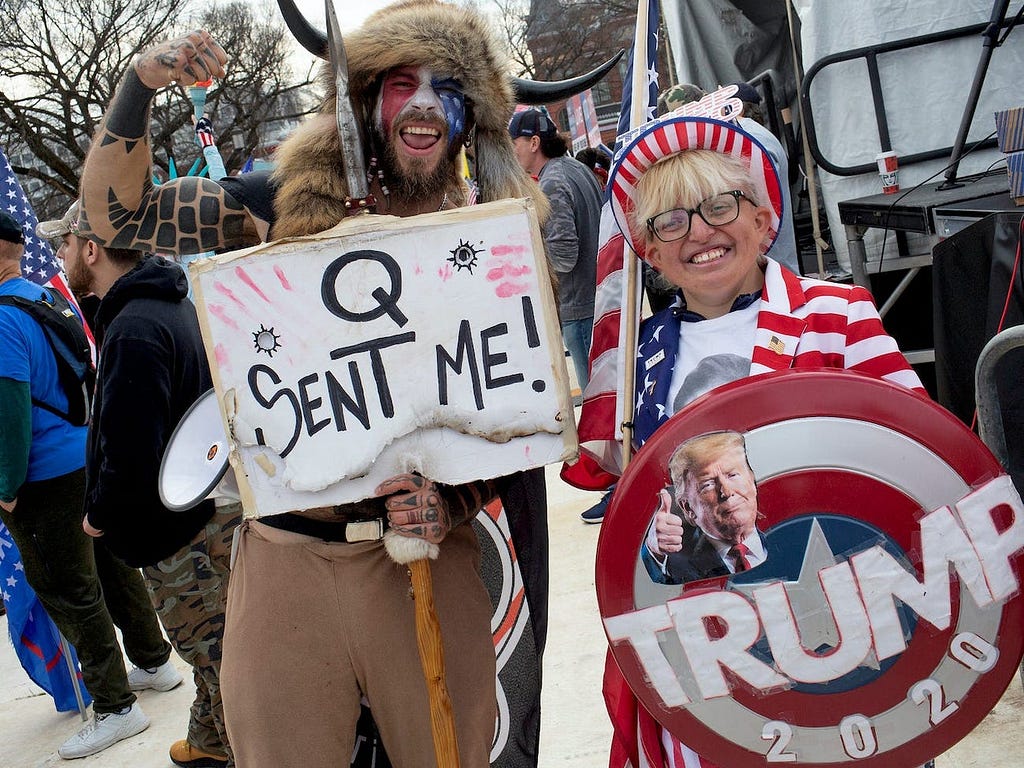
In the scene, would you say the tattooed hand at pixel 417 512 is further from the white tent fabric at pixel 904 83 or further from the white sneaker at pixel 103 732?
the white tent fabric at pixel 904 83

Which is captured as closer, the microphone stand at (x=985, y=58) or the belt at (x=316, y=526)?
the belt at (x=316, y=526)

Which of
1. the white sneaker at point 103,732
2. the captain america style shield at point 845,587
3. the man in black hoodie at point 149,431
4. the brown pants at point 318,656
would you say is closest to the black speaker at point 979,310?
the captain america style shield at point 845,587

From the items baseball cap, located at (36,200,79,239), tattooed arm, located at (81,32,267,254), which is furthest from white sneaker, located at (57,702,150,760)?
tattooed arm, located at (81,32,267,254)

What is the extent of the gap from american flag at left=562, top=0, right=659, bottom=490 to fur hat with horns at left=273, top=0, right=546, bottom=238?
22cm

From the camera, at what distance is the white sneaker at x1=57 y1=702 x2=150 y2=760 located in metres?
3.65

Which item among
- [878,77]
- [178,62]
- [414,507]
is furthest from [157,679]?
[878,77]

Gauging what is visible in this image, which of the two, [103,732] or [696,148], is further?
[103,732]

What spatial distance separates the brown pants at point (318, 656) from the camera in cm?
177

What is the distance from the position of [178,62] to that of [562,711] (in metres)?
2.36

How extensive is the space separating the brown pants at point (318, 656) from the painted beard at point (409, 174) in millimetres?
735

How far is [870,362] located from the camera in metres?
1.62

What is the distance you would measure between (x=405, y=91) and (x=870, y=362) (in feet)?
3.48

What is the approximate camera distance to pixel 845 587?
4.75 feet

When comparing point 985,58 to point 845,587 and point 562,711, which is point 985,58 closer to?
point 562,711
